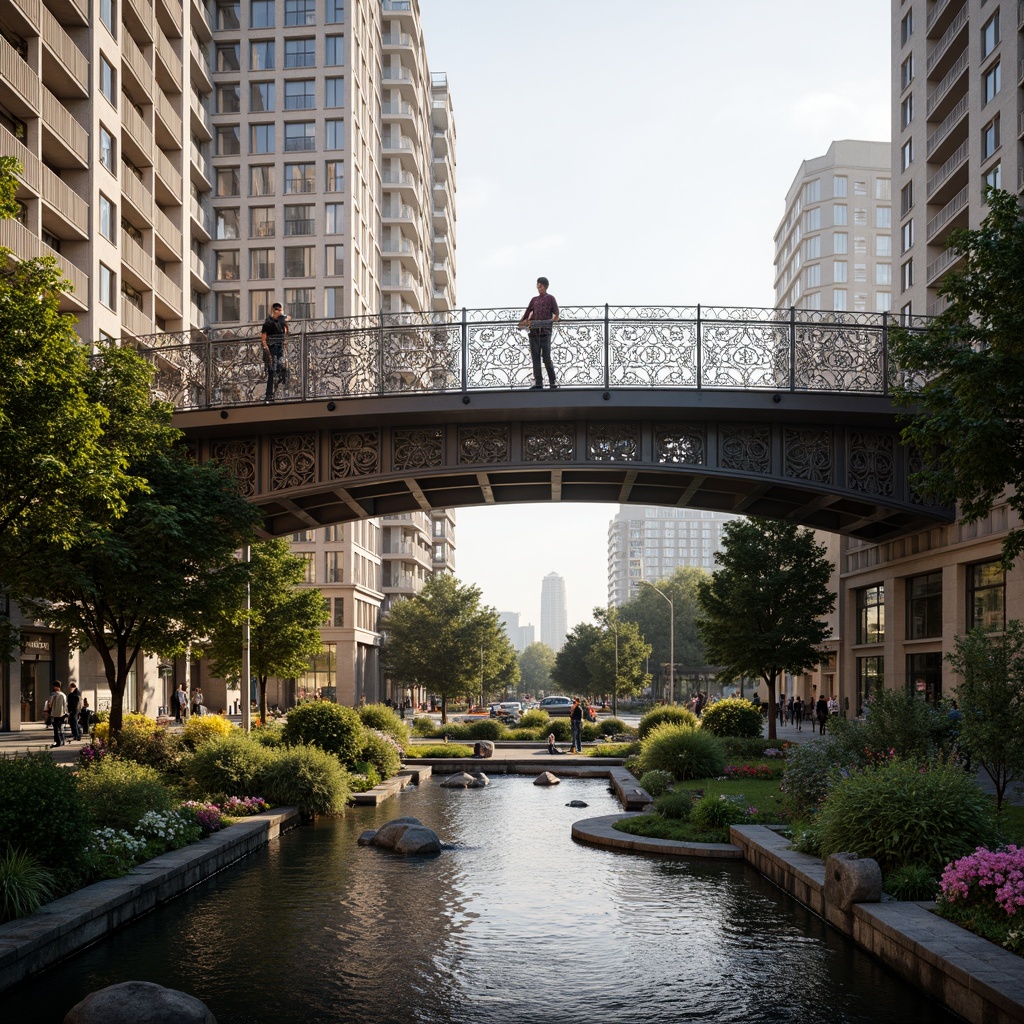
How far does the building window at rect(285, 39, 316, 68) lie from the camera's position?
6988 centimetres

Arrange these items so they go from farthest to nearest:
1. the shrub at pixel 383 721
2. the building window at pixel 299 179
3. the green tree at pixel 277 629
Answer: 1. the building window at pixel 299 179
2. the green tree at pixel 277 629
3. the shrub at pixel 383 721

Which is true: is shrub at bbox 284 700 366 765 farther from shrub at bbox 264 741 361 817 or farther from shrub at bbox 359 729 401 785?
shrub at bbox 264 741 361 817

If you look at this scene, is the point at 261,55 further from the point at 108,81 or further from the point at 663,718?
the point at 663,718

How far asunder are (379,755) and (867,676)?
25.3 meters

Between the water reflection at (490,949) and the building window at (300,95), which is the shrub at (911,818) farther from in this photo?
the building window at (300,95)

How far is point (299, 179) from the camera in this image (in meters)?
69.9

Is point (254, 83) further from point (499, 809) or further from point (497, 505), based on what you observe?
point (499, 809)

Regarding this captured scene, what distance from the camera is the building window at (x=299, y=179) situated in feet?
229

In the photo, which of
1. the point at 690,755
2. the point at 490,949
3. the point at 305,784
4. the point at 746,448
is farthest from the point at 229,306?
the point at 490,949

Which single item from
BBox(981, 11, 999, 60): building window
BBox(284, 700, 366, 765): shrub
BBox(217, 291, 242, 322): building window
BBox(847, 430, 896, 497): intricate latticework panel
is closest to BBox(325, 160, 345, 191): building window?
BBox(217, 291, 242, 322): building window

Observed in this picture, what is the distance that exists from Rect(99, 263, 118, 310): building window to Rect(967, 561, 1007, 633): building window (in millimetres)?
30962

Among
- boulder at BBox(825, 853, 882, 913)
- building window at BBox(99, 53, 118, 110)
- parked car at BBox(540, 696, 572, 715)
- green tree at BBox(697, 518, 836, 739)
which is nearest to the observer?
boulder at BBox(825, 853, 882, 913)

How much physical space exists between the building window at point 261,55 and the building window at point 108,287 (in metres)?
33.6

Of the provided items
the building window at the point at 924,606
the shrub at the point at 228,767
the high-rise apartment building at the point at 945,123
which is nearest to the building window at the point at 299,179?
the high-rise apartment building at the point at 945,123
